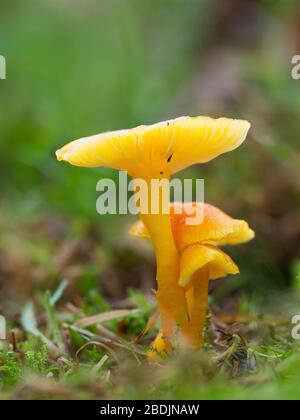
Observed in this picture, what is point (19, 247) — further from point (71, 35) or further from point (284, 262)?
point (71, 35)

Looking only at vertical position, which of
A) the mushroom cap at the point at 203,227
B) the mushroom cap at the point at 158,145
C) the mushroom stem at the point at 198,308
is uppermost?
the mushroom cap at the point at 158,145

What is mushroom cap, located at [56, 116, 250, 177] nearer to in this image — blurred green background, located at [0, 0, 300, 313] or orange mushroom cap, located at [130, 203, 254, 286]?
orange mushroom cap, located at [130, 203, 254, 286]

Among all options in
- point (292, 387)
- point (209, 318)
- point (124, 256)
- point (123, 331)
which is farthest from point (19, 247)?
point (292, 387)

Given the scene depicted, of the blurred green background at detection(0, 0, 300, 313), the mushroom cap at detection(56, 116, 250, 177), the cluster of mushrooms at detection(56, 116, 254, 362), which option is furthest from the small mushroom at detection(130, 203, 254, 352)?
the blurred green background at detection(0, 0, 300, 313)

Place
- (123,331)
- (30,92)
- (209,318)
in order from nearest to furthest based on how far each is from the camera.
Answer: (209,318)
(123,331)
(30,92)

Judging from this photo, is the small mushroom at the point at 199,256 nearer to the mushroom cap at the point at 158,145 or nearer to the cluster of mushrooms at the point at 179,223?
the cluster of mushrooms at the point at 179,223

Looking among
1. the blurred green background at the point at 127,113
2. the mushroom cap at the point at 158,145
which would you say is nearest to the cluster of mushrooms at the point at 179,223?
the mushroom cap at the point at 158,145
